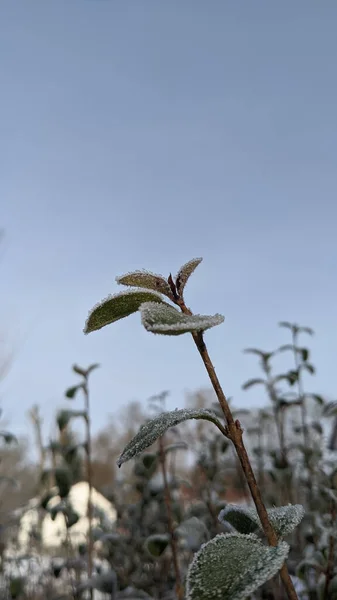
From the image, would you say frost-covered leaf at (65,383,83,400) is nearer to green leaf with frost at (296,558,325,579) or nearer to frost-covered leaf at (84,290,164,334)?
green leaf with frost at (296,558,325,579)

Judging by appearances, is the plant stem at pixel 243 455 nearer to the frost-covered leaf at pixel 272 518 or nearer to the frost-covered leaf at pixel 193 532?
the frost-covered leaf at pixel 272 518

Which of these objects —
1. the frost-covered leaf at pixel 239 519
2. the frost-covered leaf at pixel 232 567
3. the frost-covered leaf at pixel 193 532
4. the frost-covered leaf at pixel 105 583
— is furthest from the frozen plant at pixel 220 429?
the frost-covered leaf at pixel 105 583

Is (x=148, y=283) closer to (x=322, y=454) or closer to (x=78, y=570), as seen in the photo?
(x=78, y=570)

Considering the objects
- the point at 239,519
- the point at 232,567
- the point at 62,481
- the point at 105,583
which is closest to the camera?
the point at 232,567

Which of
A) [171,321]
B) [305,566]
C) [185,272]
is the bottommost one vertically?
[305,566]

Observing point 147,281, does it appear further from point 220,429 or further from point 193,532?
point 193,532

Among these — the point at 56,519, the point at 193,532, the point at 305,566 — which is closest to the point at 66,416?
the point at 193,532

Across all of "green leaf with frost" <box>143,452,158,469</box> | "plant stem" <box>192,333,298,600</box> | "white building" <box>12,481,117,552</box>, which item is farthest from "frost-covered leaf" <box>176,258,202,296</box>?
"white building" <box>12,481,117,552</box>
